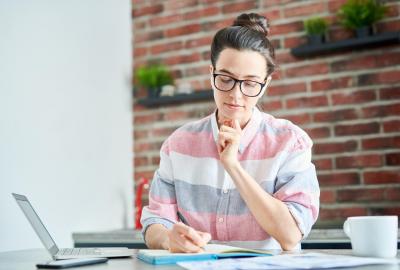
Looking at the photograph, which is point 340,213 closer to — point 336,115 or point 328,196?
point 328,196

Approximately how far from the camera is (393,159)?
7.84 feet

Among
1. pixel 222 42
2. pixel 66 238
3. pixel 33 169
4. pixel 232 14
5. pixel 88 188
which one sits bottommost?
pixel 66 238

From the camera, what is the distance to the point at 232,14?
2.81m

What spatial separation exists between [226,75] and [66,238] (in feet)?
4.08

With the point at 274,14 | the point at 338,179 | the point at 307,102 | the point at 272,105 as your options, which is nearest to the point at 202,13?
the point at 274,14

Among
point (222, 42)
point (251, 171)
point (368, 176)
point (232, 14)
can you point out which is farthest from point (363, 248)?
point (232, 14)

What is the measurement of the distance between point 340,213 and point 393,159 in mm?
338

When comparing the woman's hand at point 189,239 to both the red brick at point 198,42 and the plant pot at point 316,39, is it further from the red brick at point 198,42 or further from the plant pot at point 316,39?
the red brick at point 198,42

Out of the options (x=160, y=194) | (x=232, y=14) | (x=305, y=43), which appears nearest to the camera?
(x=160, y=194)

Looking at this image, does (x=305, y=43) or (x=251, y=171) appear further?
(x=305, y=43)

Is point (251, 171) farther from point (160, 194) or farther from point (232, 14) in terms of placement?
point (232, 14)

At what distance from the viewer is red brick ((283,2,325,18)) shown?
2.59 meters

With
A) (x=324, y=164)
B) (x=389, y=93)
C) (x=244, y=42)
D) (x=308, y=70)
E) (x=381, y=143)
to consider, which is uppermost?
(x=244, y=42)

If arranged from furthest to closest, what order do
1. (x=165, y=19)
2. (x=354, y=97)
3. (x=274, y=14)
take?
1. (x=165, y=19)
2. (x=274, y=14)
3. (x=354, y=97)
